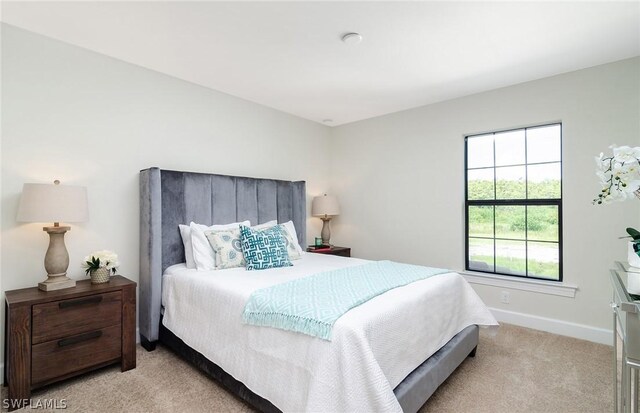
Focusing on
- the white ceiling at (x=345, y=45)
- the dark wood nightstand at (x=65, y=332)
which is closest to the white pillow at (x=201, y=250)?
the dark wood nightstand at (x=65, y=332)

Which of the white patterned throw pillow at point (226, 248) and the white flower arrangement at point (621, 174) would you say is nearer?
the white flower arrangement at point (621, 174)

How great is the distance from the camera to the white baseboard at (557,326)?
9.29 ft

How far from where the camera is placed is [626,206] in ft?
8.95

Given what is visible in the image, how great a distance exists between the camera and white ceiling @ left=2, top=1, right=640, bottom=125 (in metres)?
2.06

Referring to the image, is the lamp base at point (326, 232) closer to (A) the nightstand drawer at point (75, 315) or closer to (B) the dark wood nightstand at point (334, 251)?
(B) the dark wood nightstand at point (334, 251)

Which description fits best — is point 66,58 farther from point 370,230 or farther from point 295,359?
point 370,230

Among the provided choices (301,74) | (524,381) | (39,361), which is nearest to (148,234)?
(39,361)

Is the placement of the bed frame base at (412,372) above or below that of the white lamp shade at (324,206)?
below

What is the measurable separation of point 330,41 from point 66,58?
81.5 inches

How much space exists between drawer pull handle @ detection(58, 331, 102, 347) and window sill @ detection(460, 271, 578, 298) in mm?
3488

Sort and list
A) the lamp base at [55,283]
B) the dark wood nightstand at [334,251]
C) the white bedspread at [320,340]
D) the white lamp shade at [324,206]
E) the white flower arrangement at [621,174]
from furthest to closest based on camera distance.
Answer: the white lamp shade at [324,206], the dark wood nightstand at [334,251], the lamp base at [55,283], the white bedspread at [320,340], the white flower arrangement at [621,174]

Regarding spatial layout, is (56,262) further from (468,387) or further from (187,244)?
(468,387)

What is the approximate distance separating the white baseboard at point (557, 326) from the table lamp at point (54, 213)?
3.92 metres

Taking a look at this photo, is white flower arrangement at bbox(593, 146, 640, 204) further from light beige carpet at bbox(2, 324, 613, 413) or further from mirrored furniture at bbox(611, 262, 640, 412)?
light beige carpet at bbox(2, 324, 613, 413)
